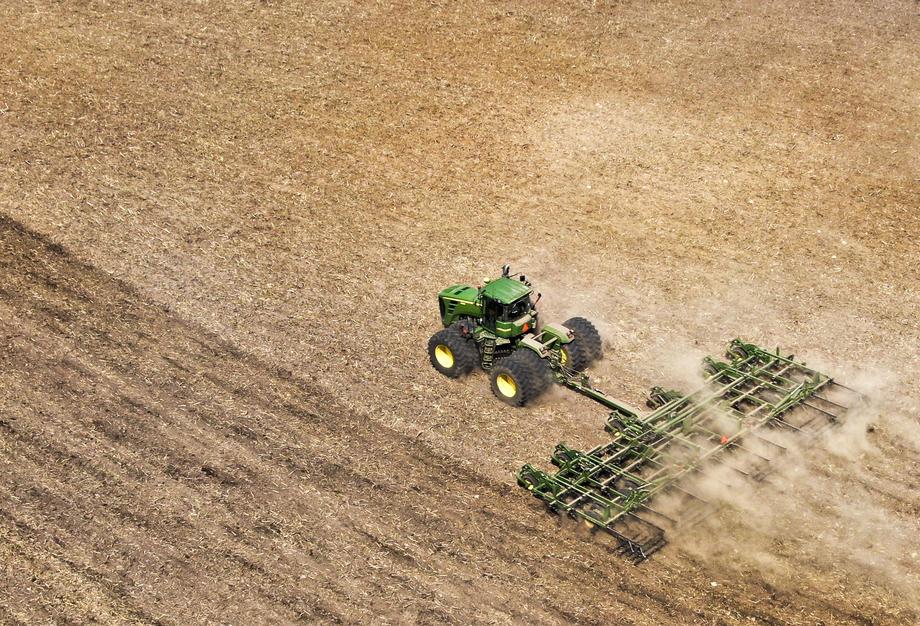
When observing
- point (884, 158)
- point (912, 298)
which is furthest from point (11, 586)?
point (884, 158)

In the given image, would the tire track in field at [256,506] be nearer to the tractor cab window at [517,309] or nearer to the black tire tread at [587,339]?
the tractor cab window at [517,309]

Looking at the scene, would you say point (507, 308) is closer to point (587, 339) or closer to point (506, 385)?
point (506, 385)

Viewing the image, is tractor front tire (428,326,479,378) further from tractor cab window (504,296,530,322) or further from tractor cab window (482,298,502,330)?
tractor cab window (504,296,530,322)

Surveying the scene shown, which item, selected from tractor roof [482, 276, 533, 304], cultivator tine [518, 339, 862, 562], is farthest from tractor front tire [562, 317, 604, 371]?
tractor roof [482, 276, 533, 304]

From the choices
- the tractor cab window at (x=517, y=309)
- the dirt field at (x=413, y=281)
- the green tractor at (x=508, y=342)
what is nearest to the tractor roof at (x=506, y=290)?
the green tractor at (x=508, y=342)

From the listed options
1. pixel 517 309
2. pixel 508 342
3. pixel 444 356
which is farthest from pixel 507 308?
pixel 444 356

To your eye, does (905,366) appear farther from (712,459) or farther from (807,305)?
(712,459)

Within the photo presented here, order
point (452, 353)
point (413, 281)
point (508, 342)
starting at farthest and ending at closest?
point (413, 281) < point (452, 353) < point (508, 342)
